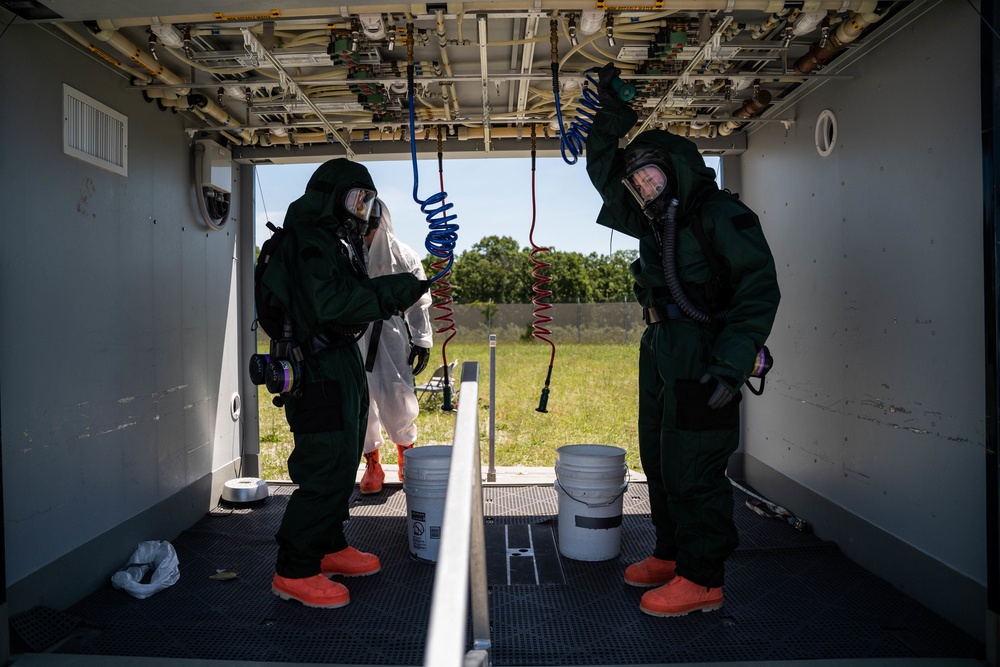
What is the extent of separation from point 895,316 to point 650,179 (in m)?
1.34

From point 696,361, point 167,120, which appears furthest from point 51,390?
point 696,361

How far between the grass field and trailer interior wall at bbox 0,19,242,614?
188cm

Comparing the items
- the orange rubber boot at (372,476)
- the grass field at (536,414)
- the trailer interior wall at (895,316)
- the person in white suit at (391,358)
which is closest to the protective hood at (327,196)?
the grass field at (536,414)

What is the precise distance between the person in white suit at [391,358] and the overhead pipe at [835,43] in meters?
2.86

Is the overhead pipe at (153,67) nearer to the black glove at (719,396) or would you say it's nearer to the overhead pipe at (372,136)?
the overhead pipe at (372,136)

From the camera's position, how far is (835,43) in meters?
3.28

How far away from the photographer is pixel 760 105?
13.5 ft

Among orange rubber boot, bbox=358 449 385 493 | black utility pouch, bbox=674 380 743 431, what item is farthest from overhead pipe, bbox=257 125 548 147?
black utility pouch, bbox=674 380 743 431

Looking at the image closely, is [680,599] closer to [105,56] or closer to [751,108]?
[751,108]

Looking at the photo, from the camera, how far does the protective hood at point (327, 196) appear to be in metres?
3.29

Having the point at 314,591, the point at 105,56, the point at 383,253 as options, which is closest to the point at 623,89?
the point at 383,253

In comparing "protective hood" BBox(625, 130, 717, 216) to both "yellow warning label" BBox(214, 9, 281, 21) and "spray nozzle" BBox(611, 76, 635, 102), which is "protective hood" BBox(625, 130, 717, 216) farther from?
"yellow warning label" BBox(214, 9, 281, 21)

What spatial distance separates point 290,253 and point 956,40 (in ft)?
9.60

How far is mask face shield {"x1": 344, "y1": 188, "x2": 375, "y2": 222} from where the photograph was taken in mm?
3322
